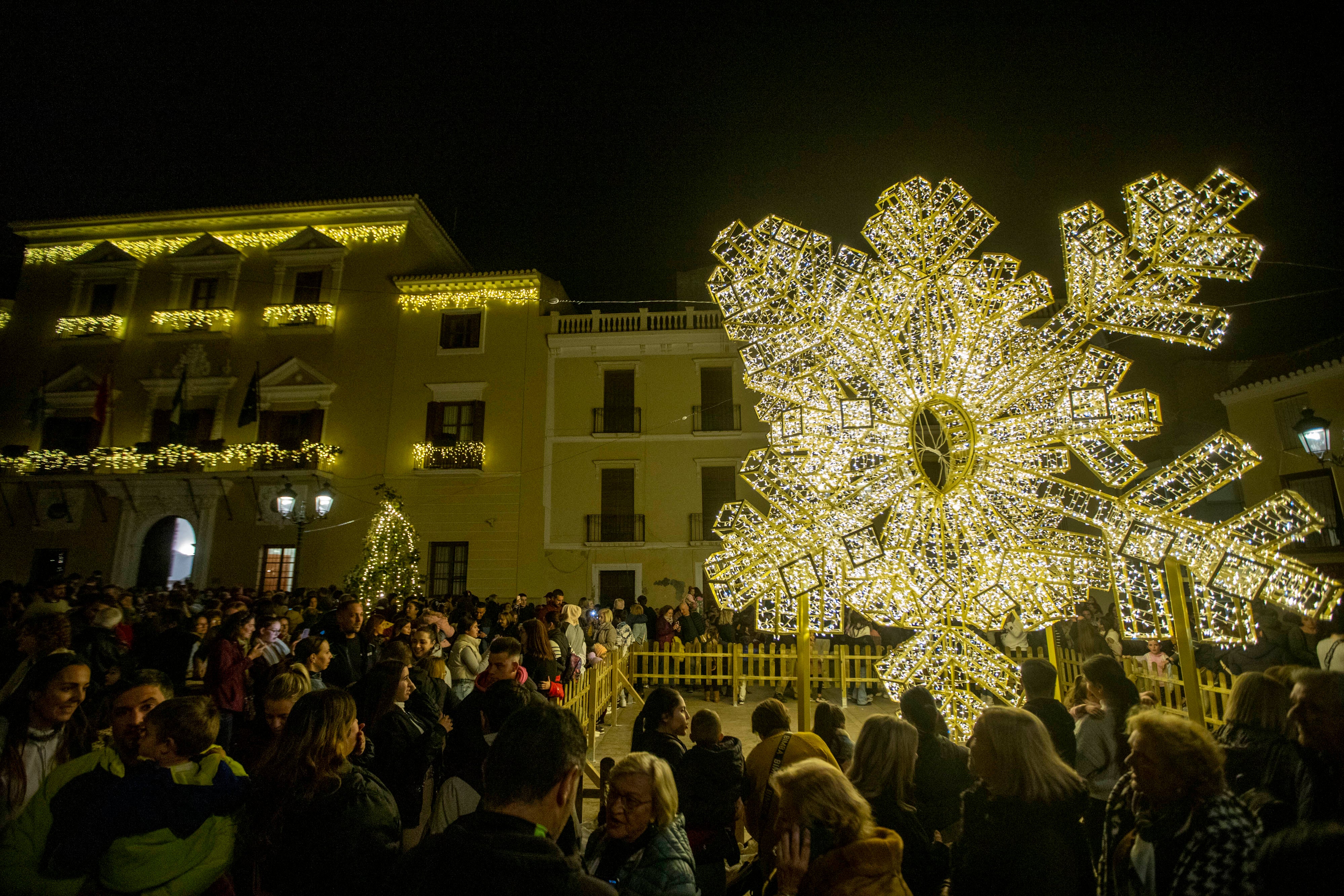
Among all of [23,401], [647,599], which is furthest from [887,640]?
[23,401]

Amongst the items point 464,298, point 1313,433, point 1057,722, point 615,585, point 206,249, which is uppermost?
point 206,249

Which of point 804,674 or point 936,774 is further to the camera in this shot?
point 804,674

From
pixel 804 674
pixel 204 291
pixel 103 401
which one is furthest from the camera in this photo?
pixel 204 291

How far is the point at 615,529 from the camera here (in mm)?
18094

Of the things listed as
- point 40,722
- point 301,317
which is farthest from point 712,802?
point 301,317

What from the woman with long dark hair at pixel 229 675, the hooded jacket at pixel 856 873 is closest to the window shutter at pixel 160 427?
the woman with long dark hair at pixel 229 675

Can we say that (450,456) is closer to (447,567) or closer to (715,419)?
(447,567)

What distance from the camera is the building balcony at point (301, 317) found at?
63.3ft

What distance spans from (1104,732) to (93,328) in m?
26.0

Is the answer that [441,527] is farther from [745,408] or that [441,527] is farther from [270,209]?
[270,209]

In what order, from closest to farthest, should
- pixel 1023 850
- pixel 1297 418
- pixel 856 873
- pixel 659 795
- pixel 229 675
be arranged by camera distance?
pixel 856 873
pixel 1023 850
pixel 659 795
pixel 229 675
pixel 1297 418

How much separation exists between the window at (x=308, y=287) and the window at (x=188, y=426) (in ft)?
13.2

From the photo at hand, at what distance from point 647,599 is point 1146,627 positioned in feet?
50.2

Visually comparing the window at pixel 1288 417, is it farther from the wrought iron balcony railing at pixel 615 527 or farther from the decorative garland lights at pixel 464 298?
the decorative garland lights at pixel 464 298
